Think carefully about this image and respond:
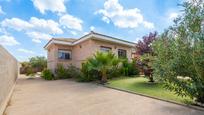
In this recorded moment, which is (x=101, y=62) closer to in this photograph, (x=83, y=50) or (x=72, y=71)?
(x=83, y=50)

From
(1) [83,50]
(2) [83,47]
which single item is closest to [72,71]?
(1) [83,50]

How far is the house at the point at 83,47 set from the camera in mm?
16184

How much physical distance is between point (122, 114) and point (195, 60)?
336 centimetres

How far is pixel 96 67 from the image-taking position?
1257 cm

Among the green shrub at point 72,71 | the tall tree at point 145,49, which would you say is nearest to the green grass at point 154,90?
the tall tree at point 145,49

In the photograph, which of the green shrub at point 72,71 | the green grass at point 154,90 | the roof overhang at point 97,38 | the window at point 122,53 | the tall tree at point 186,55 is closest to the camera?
the tall tree at point 186,55

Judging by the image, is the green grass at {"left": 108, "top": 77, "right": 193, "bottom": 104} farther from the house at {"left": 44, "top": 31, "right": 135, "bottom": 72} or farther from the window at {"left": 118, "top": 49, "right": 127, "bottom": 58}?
the window at {"left": 118, "top": 49, "right": 127, "bottom": 58}

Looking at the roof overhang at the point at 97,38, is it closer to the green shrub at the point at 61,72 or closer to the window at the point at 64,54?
the window at the point at 64,54

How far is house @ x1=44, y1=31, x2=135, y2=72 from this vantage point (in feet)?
53.1

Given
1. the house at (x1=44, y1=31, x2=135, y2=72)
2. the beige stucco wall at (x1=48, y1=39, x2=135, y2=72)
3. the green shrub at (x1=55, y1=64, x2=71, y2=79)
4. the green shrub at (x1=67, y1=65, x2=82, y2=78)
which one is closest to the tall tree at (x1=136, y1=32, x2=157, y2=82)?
the house at (x1=44, y1=31, x2=135, y2=72)

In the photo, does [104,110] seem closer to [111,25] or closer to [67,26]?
[111,25]

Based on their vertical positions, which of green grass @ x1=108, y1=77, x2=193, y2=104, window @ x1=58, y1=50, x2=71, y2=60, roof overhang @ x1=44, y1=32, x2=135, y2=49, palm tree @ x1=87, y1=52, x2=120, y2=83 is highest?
roof overhang @ x1=44, y1=32, x2=135, y2=49

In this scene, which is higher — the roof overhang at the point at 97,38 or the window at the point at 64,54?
the roof overhang at the point at 97,38

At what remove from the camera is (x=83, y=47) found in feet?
57.7
